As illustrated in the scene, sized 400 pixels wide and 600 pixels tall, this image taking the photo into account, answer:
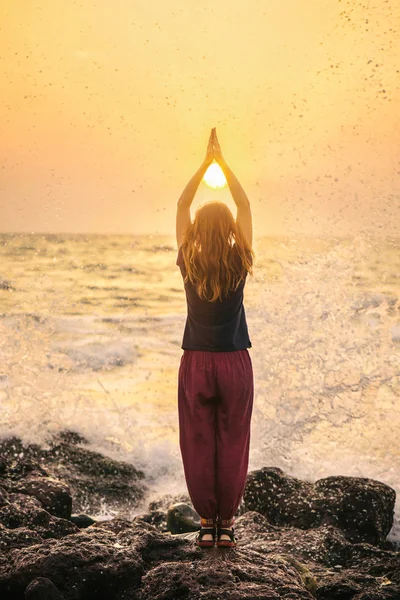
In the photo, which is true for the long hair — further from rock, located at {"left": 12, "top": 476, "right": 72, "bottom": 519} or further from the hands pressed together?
rock, located at {"left": 12, "top": 476, "right": 72, "bottom": 519}

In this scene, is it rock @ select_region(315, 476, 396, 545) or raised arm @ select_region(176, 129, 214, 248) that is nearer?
raised arm @ select_region(176, 129, 214, 248)

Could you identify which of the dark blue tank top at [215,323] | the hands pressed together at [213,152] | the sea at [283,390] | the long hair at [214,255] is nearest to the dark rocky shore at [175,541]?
the sea at [283,390]

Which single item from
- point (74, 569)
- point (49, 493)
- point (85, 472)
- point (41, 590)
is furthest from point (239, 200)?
point (85, 472)

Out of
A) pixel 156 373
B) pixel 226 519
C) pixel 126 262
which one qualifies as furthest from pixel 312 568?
pixel 126 262

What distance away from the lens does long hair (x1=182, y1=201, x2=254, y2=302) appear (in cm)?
394

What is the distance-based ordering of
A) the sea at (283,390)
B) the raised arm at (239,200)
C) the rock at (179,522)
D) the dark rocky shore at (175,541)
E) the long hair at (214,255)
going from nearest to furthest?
1. the dark rocky shore at (175,541)
2. the long hair at (214,255)
3. the raised arm at (239,200)
4. the rock at (179,522)
5. the sea at (283,390)

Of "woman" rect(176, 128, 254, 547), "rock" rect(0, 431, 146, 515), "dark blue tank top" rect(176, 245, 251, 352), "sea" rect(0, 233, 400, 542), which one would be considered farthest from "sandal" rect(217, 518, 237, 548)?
"rock" rect(0, 431, 146, 515)

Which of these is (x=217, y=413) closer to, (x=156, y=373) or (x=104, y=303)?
(x=156, y=373)

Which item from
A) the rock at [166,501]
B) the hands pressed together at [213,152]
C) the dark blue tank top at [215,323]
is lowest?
the rock at [166,501]

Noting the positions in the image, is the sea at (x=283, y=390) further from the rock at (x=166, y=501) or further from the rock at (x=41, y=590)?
the rock at (x=41, y=590)

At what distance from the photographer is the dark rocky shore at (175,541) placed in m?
3.46

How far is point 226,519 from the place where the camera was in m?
4.05

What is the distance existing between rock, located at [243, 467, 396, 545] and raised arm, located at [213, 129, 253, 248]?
2477 millimetres

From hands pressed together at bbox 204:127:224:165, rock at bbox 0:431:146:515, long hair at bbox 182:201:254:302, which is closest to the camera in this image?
long hair at bbox 182:201:254:302
